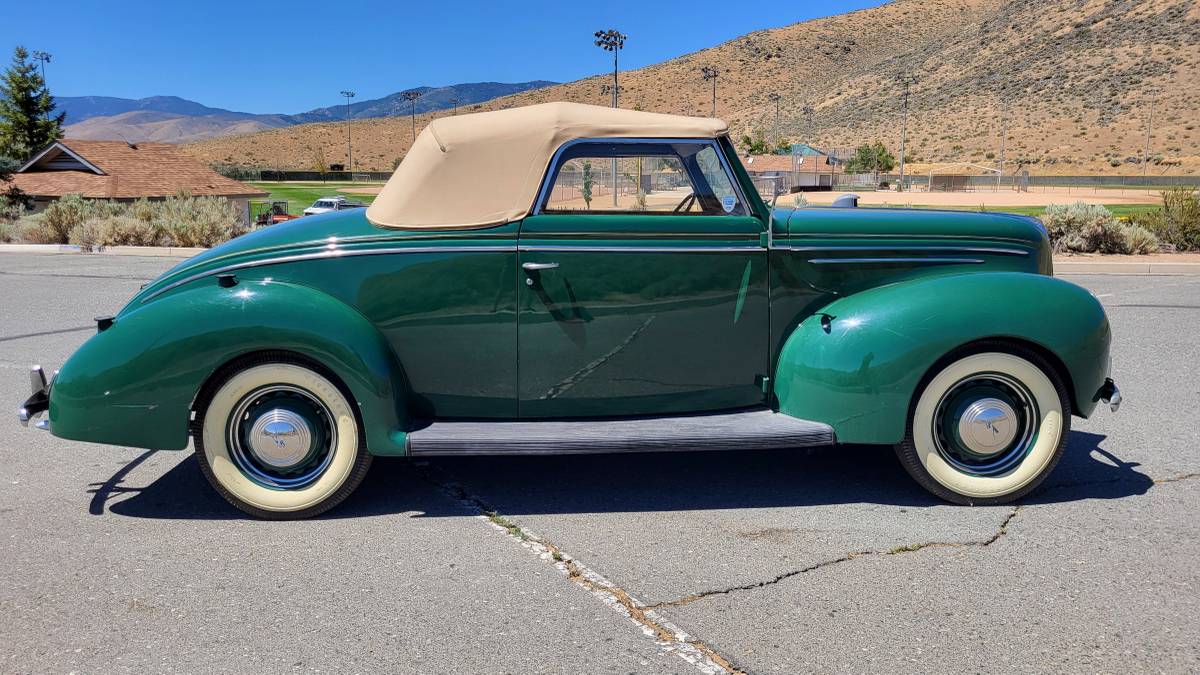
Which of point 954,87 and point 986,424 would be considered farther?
point 954,87

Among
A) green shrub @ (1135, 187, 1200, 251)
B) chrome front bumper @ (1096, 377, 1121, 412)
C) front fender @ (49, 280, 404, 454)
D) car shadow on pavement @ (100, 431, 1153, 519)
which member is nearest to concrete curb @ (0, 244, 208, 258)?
car shadow on pavement @ (100, 431, 1153, 519)

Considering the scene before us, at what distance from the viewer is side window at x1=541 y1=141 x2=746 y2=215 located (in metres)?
4.15

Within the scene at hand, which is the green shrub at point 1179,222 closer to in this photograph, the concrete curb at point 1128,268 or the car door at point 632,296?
the concrete curb at point 1128,268

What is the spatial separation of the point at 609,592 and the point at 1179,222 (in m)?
18.6

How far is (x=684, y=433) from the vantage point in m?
3.97

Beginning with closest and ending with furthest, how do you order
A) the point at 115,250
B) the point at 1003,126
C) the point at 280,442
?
the point at 280,442 < the point at 115,250 < the point at 1003,126

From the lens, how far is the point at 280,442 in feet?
12.9

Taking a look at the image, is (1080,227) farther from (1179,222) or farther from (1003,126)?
(1003,126)

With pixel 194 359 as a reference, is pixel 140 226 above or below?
above

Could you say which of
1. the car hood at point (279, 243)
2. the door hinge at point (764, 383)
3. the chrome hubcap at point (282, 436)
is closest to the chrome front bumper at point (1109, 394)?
the door hinge at point (764, 383)

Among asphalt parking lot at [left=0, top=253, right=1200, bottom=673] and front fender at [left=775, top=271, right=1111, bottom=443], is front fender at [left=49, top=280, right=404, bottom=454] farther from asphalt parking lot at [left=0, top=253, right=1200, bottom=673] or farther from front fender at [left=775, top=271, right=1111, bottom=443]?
front fender at [left=775, top=271, right=1111, bottom=443]

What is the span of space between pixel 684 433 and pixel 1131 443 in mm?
2957

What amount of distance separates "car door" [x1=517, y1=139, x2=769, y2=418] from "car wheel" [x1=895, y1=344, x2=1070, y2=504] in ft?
2.61

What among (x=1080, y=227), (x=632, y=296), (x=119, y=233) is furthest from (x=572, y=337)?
(x=119, y=233)
